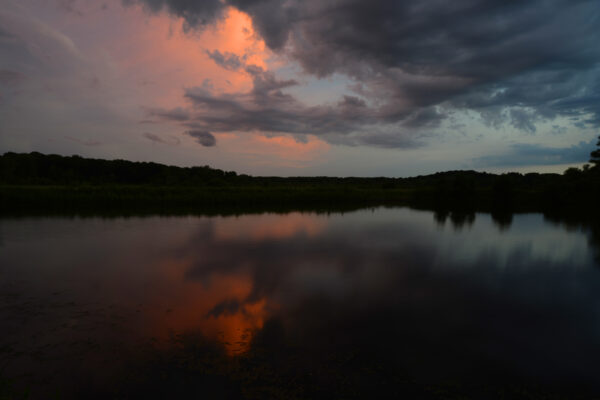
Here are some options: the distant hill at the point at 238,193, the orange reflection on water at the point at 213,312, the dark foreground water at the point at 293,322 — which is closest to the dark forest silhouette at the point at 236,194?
the distant hill at the point at 238,193

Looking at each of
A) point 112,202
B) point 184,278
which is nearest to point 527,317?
point 184,278

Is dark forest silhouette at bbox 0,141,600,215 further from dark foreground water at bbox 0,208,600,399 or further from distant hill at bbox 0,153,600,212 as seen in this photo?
dark foreground water at bbox 0,208,600,399

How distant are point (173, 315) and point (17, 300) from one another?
4964 millimetres

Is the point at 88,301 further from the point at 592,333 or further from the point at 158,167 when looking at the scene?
the point at 158,167

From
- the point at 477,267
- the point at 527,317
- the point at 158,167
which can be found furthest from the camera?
the point at 158,167

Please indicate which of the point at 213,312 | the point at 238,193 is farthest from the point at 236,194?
the point at 213,312

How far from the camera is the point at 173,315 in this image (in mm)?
8938

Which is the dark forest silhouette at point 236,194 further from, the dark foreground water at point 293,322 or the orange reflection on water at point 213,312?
the orange reflection on water at point 213,312

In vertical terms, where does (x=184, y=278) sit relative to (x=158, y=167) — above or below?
A: below

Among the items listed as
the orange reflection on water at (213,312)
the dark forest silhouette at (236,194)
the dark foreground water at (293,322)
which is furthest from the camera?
the dark forest silhouette at (236,194)

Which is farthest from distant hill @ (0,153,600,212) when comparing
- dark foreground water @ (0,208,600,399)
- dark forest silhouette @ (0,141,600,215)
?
dark foreground water @ (0,208,600,399)

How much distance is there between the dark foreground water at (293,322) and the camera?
607cm

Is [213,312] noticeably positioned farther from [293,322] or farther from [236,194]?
[236,194]

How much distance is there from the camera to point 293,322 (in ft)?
28.1
